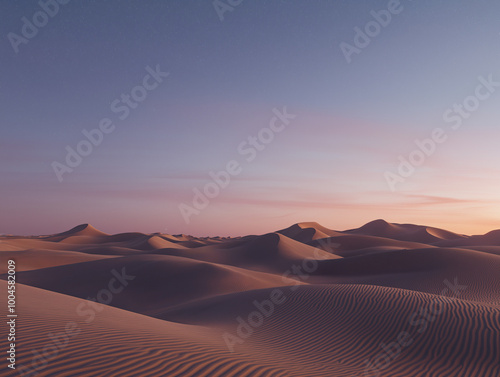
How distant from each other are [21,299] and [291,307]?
8.85 metres

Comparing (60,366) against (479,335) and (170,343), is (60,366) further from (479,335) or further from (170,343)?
(479,335)

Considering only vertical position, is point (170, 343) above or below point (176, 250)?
below

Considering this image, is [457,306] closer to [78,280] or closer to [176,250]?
[78,280]

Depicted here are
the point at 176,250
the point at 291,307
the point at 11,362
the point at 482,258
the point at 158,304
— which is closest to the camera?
the point at 11,362

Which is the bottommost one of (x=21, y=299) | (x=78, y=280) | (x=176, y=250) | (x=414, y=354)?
(x=414, y=354)

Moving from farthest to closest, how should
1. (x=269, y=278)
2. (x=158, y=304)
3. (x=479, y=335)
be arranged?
(x=269, y=278) < (x=158, y=304) < (x=479, y=335)

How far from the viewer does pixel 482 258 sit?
101 feet

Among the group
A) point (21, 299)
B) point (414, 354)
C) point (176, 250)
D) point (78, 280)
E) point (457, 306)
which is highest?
point (176, 250)

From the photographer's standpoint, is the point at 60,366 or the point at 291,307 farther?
the point at 291,307

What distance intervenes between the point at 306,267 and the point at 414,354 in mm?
29053

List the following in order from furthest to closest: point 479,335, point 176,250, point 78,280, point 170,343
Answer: point 176,250, point 78,280, point 479,335, point 170,343

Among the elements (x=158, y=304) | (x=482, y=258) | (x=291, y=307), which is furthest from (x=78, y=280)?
(x=482, y=258)

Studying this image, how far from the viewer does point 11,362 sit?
5.14 m

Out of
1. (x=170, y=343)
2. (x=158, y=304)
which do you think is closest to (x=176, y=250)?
(x=158, y=304)
